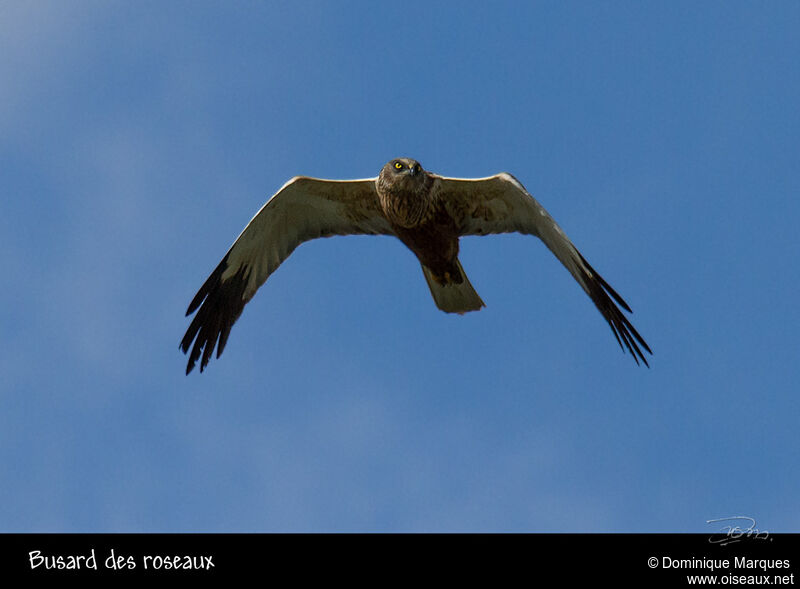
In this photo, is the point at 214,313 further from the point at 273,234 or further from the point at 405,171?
the point at 405,171

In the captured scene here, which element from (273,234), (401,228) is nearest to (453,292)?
(401,228)

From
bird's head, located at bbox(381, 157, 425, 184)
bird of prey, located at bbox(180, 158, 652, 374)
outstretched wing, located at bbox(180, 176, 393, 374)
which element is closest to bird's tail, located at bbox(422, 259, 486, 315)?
bird of prey, located at bbox(180, 158, 652, 374)

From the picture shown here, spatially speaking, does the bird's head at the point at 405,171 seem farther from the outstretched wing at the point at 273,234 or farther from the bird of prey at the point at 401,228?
the outstretched wing at the point at 273,234

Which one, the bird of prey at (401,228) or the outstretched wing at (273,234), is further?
the outstretched wing at (273,234)

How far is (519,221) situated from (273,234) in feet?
9.45

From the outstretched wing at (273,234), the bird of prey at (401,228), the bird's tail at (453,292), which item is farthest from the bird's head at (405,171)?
the bird's tail at (453,292)

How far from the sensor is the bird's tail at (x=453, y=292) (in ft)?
36.1

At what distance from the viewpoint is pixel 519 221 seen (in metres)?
10.5

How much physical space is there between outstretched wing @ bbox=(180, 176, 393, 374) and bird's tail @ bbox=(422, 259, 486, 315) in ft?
2.59

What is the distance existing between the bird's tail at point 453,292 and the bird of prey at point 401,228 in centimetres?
1
